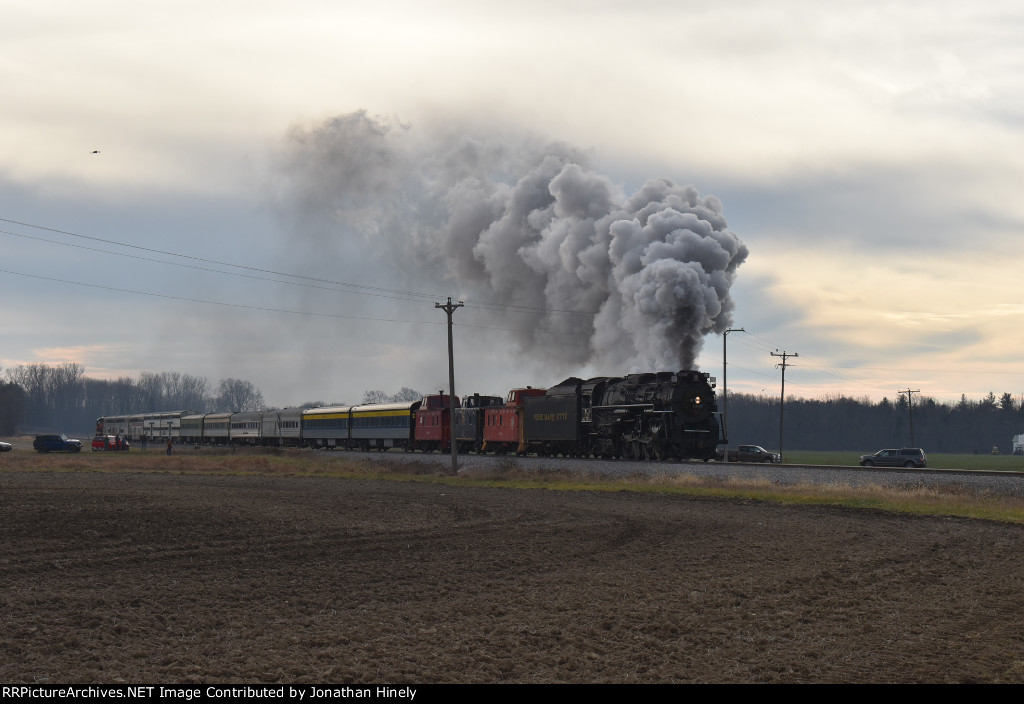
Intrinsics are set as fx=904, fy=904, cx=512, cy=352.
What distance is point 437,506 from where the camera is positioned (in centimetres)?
2414

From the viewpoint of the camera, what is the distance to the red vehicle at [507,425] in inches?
2064

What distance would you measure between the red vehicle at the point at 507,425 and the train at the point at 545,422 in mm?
61

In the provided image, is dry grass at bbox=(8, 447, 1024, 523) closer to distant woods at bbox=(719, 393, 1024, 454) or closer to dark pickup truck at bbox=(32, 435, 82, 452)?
dark pickup truck at bbox=(32, 435, 82, 452)

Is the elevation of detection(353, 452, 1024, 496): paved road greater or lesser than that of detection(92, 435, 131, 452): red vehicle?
greater

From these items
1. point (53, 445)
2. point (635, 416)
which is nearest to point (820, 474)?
point (635, 416)

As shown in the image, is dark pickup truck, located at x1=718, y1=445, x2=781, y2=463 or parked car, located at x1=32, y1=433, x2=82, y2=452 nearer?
dark pickup truck, located at x1=718, y1=445, x2=781, y2=463

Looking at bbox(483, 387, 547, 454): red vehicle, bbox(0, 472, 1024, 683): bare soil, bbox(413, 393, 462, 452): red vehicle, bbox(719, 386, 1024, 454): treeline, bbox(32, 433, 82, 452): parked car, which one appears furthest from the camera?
bbox(719, 386, 1024, 454): treeline

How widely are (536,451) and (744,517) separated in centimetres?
2942

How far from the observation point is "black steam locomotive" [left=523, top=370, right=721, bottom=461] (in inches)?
1548

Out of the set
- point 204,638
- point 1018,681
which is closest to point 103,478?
point 204,638

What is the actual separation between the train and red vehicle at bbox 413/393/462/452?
2.8 inches

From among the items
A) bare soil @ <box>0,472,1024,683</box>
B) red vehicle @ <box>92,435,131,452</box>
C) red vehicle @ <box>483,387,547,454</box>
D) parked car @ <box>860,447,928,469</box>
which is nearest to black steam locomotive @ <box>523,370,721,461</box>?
red vehicle @ <box>483,387,547,454</box>

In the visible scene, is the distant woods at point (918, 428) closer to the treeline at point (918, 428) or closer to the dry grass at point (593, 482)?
the treeline at point (918, 428)
